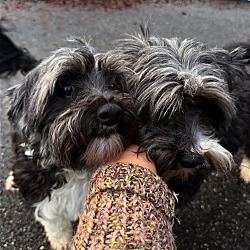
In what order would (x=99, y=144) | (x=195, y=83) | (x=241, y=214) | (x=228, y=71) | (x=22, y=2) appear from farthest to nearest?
(x=22, y=2) < (x=241, y=214) < (x=228, y=71) < (x=195, y=83) < (x=99, y=144)

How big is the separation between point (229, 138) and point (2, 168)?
1.85 meters

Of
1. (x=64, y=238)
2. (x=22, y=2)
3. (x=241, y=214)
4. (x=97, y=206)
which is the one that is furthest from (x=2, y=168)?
(x=22, y=2)

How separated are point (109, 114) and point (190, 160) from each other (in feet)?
1.48

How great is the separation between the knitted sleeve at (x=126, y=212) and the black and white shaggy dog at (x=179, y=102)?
0.32 metres

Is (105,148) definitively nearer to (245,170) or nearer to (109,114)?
(109,114)

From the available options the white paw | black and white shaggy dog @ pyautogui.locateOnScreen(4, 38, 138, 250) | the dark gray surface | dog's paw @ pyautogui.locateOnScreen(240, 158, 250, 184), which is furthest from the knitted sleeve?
dog's paw @ pyautogui.locateOnScreen(240, 158, 250, 184)

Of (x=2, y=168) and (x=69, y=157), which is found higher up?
(x=69, y=157)

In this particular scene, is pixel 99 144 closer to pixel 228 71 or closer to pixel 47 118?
pixel 47 118

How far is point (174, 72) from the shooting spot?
2625 mm

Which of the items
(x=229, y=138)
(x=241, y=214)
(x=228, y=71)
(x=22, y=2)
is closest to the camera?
(x=228, y=71)

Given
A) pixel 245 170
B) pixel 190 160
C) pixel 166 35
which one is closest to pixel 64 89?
pixel 190 160

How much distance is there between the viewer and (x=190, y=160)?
2.46 metres

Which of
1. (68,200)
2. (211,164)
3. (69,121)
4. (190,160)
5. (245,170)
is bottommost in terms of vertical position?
(245,170)

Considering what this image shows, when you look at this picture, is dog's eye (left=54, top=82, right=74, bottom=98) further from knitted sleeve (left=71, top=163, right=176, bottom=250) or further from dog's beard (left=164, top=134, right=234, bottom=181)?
dog's beard (left=164, top=134, right=234, bottom=181)
